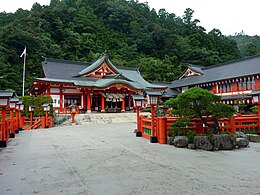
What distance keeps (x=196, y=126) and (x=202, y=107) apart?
33.7 inches

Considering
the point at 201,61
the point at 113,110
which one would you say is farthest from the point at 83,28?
the point at 113,110

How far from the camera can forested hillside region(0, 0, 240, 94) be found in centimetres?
4494

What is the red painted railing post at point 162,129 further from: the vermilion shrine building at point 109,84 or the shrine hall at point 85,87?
the vermilion shrine building at point 109,84

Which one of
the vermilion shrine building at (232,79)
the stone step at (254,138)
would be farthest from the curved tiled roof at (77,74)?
the stone step at (254,138)

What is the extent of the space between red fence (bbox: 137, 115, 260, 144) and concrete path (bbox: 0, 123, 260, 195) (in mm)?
1759

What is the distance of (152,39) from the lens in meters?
71.5

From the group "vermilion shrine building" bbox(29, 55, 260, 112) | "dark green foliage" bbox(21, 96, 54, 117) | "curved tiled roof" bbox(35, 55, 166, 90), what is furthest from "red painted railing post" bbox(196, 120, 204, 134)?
"curved tiled roof" bbox(35, 55, 166, 90)

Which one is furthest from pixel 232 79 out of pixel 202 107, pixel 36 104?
pixel 36 104

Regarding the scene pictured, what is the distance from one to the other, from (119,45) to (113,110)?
4339cm

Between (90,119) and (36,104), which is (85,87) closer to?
(90,119)

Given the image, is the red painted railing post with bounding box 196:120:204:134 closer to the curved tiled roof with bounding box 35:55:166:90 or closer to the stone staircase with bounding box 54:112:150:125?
the stone staircase with bounding box 54:112:150:125

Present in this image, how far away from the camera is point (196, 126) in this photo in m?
9.29

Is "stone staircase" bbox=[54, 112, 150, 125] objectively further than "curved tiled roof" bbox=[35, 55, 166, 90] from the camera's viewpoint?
No

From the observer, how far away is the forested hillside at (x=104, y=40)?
44938 mm
